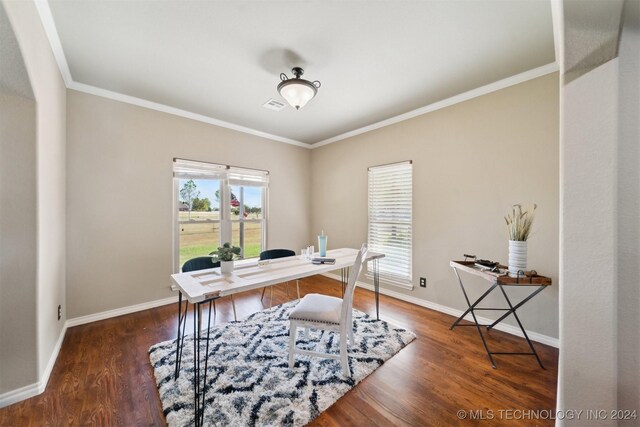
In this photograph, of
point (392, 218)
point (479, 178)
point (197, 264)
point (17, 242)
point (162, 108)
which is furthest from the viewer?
point (392, 218)

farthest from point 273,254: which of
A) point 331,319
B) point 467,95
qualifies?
point 467,95

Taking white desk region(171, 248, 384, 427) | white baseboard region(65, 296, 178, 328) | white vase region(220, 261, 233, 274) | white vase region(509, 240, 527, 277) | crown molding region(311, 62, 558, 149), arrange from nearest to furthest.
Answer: white desk region(171, 248, 384, 427) → white vase region(220, 261, 233, 274) → white vase region(509, 240, 527, 277) → crown molding region(311, 62, 558, 149) → white baseboard region(65, 296, 178, 328)

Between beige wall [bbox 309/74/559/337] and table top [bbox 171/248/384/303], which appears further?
beige wall [bbox 309/74/559/337]

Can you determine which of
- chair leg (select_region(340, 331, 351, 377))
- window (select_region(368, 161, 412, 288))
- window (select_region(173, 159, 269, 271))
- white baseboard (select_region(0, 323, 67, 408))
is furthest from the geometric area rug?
window (select_region(173, 159, 269, 271))

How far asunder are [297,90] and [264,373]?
7.86 feet

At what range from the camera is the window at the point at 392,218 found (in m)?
3.38

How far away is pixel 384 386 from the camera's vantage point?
174cm

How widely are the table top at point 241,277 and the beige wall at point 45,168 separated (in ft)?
3.24

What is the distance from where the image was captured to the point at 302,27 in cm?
180

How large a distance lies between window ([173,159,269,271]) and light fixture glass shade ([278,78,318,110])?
6.29 feet

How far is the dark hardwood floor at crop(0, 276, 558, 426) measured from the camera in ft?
4.82

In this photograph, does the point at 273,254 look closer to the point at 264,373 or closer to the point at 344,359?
the point at 264,373

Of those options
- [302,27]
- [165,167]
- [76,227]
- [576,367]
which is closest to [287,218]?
[165,167]

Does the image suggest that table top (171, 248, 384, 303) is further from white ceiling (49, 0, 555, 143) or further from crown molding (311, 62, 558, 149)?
crown molding (311, 62, 558, 149)
